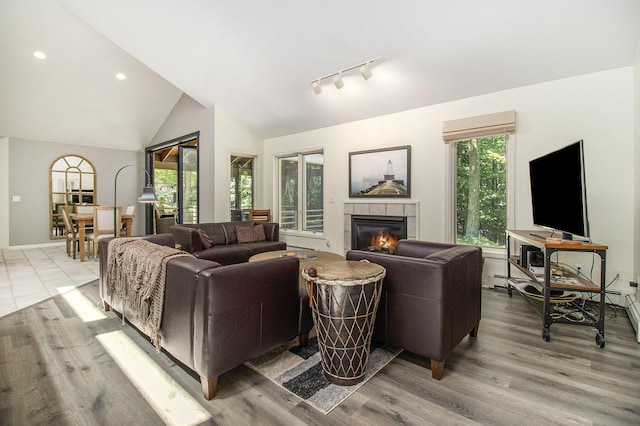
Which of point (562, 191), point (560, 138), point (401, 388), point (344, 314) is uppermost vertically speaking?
point (560, 138)

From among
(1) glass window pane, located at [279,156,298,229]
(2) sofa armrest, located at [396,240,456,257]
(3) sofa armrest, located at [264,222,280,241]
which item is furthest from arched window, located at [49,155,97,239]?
(2) sofa armrest, located at [396,240,456,257]

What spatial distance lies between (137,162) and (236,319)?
8196 mm

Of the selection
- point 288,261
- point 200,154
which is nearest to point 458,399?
point 288,261

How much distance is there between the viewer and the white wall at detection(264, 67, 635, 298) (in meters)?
3.11

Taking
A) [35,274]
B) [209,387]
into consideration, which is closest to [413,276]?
[209,387]

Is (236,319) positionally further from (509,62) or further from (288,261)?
(509,62)

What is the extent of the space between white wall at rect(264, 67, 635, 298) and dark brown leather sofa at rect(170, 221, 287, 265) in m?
2.22

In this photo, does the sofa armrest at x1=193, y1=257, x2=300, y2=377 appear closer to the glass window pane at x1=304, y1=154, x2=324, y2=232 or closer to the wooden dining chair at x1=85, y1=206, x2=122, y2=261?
the glass window pane at x1=304, y1=154, x2=324, y2=232

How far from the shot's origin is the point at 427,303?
1.86 metres

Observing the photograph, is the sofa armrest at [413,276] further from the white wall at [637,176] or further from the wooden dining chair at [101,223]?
the wooden dining chair at [101,223]

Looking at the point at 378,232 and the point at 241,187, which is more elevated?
the point at 241,187

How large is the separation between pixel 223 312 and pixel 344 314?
66 centimetres

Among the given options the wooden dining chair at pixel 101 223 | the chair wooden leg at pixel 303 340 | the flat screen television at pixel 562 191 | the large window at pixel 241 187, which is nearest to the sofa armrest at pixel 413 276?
the chair wooden leg at pixel 303 340

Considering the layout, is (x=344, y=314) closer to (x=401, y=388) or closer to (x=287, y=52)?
(x=401, y=388)
